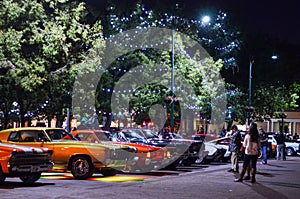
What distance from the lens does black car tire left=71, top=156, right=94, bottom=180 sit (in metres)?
17.0

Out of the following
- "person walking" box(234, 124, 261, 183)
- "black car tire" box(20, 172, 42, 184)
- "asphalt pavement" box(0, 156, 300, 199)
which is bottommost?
"asphalt pavement" box(0, 156, 300, 199)

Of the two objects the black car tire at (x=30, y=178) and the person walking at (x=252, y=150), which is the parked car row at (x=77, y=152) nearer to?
the black car tire at (x=30, y=178)

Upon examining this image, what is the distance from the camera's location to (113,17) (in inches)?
1407

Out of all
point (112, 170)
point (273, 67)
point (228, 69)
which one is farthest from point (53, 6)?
point (273, 67)

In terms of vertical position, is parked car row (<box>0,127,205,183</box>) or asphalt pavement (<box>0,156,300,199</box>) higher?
parked car row (<box>0,127,205,183</box>)

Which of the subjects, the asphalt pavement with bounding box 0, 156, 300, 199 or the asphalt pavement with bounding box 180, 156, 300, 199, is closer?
the asphalt pavement with bounding box 0, 156, 300, 199

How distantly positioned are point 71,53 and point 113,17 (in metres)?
6.65

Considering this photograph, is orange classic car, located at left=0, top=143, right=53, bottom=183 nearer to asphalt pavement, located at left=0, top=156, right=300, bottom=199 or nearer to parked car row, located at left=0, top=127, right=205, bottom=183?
parked car row, located at left=0, top=127, right=205, bottom=183

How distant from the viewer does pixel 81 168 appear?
672 inches

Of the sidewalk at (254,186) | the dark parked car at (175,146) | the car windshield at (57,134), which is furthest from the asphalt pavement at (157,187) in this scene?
the dark parked car at (175,146)

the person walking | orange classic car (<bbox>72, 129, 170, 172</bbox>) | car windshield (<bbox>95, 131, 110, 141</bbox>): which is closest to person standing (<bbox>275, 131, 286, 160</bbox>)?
orange classic car (<bbox>72, 129, 170, 172</bbox>)

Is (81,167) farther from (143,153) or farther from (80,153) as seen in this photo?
(143,153)

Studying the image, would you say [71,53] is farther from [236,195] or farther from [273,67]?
[273,67]

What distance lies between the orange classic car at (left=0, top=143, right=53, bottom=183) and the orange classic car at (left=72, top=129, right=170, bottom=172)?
4065 millimetres
